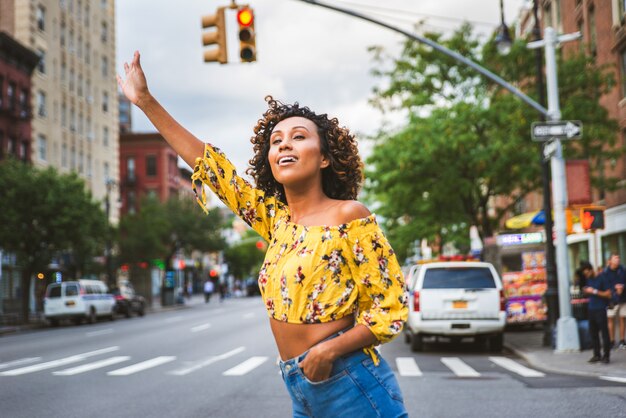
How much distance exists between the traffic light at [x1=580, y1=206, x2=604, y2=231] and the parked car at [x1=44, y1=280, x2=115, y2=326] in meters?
23.6

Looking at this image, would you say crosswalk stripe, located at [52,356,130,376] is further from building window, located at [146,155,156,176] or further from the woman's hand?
building window, located at [146,155,156,176]

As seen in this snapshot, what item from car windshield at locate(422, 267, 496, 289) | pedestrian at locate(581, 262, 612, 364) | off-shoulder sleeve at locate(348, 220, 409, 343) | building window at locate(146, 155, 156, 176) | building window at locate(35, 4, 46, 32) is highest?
building window at locate(35, 4, 46, 32)

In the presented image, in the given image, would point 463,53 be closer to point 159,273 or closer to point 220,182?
point 220,182

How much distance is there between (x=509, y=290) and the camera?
22.4 m

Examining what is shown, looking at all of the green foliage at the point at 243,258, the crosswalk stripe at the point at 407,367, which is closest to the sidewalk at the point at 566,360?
the crosswalk stripe at the point at 407,367

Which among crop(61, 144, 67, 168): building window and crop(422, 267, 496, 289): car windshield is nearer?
crop(422, 267, 496, 289): car windshield

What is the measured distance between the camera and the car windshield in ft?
55.1

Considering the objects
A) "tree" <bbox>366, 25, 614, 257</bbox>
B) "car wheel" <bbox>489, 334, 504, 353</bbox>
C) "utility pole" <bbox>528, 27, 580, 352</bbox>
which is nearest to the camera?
"utility pole" <bbox>528, 27, 580, 352</bbox>

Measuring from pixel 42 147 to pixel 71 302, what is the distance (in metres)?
16.7

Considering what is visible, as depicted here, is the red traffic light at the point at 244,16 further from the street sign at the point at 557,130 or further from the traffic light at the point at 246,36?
the street sign at the point at 557,130

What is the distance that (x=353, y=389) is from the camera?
2.67 m

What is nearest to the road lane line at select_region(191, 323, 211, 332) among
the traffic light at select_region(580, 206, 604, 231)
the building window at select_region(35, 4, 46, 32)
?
the traffic light at select_region(580, 206, 604, 231)

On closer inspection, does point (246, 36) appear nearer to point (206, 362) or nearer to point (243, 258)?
point (206, 362)

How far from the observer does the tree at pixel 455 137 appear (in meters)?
25.8
